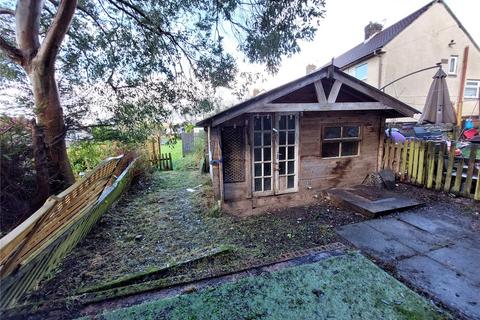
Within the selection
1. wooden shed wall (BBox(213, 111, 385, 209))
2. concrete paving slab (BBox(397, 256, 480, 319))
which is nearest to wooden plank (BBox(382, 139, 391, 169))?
wooden shed wall (BBox(213, 111, 385, 209))

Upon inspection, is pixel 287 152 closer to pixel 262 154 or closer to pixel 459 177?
pixel 262 154

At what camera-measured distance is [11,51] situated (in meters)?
3.85

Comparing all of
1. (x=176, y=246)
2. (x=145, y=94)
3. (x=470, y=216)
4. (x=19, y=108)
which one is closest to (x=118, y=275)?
(x=176, y=246)

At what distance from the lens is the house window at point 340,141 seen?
5.77m

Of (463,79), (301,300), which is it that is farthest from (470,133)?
(301,300)

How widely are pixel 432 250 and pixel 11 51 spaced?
7602mm

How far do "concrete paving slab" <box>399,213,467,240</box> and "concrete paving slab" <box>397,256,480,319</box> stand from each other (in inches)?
43.7

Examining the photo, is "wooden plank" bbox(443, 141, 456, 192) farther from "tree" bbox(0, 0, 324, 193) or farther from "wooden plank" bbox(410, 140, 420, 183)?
"tree" bbox(0, 0, 324, 193)

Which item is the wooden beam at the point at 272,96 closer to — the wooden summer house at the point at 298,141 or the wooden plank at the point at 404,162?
the wooden summer house at the point at 298,141

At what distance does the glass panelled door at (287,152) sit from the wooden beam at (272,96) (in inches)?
28.6

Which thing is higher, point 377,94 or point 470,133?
point 377,94

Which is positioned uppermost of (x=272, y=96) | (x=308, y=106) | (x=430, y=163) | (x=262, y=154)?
(x=272, y=96)

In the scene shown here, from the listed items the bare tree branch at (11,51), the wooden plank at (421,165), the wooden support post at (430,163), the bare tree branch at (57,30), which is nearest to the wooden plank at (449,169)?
the wooden support post at (430,163)

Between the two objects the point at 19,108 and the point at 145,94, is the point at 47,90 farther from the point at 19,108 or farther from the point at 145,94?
the point at 145,94
